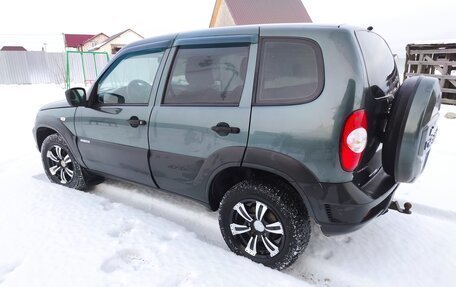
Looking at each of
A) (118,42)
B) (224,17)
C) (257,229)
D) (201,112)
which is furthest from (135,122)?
(118,42)

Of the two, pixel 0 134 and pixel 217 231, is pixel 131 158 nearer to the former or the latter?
pixel 217 231

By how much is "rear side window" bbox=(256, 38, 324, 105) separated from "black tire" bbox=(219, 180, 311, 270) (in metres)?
0.66

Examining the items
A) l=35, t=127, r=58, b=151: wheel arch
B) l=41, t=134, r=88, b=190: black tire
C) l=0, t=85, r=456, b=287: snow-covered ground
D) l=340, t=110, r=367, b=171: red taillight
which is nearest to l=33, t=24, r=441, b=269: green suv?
l=340, t=110, r=367, b=171: red taillight

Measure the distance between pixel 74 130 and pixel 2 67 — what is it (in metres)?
20.2

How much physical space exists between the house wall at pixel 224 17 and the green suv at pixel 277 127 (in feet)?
50.0

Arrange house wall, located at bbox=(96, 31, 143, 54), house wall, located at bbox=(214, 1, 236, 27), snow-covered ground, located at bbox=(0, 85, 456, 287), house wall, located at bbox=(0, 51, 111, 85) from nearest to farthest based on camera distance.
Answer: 1. snow-covered ground, located at bbox=(0, 85, 456, 287)
2. house wall, located at bbox=(214, 1, 236, 27)
3. house wall, located at bbox=(0, 51, 111, 85)
4. house wall, located at bbox=(96, 31, 143, 54)

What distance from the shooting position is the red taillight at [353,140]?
1868 millimetres

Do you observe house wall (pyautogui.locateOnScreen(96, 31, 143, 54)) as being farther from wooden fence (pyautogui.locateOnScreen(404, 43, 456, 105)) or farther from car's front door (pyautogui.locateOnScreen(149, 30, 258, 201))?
car's front door (pyautogui.locateOnScreen(149, 30, 258, 201))

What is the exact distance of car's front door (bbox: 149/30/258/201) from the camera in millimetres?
2255

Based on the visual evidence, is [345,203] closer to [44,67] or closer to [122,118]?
[122,118]

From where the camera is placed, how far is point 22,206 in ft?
10.5

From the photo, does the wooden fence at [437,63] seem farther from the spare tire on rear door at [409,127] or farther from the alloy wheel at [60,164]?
the alloy wheel at [60,164]

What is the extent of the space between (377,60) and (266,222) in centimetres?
143

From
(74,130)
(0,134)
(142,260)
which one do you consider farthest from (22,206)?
(0,134)
